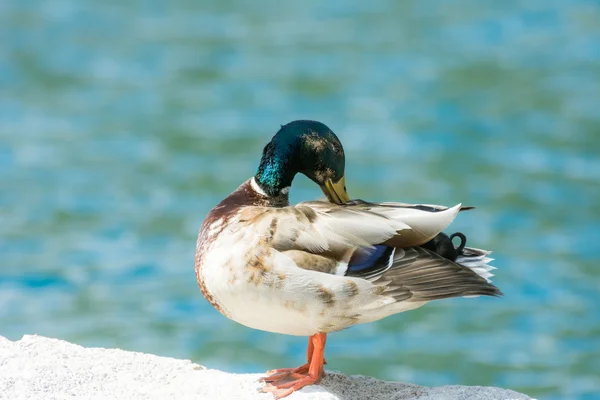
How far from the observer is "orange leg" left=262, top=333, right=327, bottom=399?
3977mm

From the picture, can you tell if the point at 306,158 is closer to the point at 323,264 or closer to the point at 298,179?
the point at 323,264

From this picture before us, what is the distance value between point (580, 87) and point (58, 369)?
946 centimetres

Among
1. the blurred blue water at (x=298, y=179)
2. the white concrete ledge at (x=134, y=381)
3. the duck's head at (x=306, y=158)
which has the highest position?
the blurred blue water at (x=298, y=179)

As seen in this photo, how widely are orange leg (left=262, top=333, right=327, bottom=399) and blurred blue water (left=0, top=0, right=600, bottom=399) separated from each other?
3188 mm

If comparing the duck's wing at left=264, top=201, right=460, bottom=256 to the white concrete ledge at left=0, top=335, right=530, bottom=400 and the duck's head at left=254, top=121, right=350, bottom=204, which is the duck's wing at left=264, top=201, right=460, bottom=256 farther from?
the white concrete ledge at left=0, top=335, right=530, bottom=400

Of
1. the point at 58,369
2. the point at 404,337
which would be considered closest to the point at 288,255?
the point at 58,369

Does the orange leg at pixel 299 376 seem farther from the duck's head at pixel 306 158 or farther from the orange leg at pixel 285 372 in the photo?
the duck's head at pixel 306 158

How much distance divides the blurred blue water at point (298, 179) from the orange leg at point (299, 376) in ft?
10.5

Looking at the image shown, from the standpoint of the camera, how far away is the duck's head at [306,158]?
4090 mm

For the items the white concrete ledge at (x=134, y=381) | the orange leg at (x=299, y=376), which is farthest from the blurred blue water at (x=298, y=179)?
the orange leg at (x=299, y=376)

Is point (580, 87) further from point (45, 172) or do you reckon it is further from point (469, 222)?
point (45, 172)

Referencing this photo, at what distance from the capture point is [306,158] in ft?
13.5

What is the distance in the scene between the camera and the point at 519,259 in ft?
29.2

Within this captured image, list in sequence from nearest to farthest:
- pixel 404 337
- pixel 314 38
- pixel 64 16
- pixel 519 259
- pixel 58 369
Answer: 1. pixel 58 369
2. pixel 404 337
3. pixel 519 259
4. pixel 314 38
5. pixel 64 16
